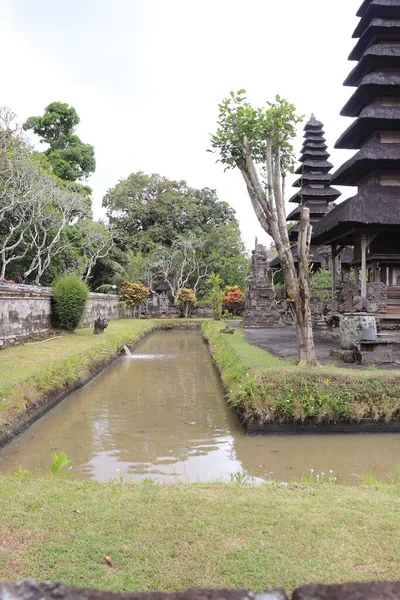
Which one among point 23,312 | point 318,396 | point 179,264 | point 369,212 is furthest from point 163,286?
point 318,396

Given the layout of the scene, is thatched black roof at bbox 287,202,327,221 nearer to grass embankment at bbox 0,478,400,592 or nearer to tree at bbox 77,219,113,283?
tree at bbox 77,219,113,283

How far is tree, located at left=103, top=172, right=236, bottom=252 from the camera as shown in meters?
39.7

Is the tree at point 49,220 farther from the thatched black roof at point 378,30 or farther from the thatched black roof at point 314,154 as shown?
the thatched black roof at point 378,30

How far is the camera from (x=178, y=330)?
103 ft

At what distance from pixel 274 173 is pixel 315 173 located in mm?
21852

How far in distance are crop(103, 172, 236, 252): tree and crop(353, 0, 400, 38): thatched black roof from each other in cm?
2286

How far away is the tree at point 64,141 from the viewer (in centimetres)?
3344

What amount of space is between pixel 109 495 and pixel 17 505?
72 centimetres

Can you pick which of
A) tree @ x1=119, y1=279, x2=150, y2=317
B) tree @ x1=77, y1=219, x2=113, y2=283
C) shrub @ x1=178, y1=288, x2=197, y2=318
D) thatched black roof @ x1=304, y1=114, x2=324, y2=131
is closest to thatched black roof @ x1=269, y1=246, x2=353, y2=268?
shrub @ x1=178, y1=288, x2=197, y2=318

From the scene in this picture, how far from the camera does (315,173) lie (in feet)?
100.0

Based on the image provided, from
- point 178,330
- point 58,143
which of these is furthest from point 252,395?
point 58,143

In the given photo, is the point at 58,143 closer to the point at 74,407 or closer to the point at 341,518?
the point at 74,407

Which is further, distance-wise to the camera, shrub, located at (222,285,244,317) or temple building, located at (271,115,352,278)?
shrub, located at (222,285,244,317)

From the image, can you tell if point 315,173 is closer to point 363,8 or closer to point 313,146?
point 313,146
